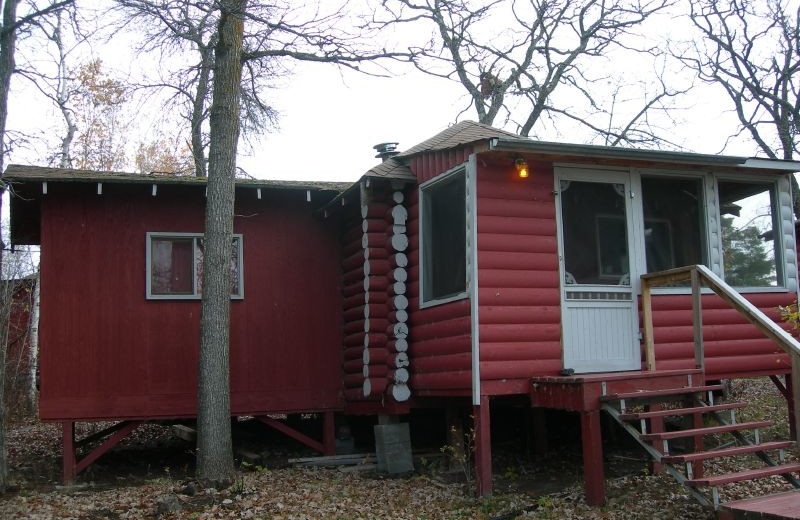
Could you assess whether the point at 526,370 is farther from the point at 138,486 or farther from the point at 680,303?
the point at 138,486

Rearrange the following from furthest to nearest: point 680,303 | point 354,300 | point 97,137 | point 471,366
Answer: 1. point 97,137
2. point 354,300
3. point 680,303
4. point 471,366

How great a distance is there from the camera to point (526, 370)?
872 cm

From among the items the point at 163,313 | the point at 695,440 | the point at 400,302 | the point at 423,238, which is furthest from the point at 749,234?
the point at 163,313

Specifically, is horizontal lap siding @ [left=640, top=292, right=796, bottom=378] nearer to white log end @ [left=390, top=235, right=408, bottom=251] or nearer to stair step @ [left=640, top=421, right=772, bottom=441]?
stair step @ [left=640, top=421, right=772, bottom=441]

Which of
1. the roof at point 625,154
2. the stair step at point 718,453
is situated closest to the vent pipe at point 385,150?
the roof at point 625,154

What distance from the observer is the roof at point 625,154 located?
8.40m

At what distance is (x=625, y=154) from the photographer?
880 cm

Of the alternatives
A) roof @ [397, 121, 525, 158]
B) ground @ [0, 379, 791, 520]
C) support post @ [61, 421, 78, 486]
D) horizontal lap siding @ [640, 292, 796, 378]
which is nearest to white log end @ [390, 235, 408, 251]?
roof @ [397, 121, 525, 158]

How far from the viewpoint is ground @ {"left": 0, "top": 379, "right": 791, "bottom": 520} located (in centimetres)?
794

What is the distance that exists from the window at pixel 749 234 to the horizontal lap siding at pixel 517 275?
262 cm

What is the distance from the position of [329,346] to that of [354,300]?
2.87ft

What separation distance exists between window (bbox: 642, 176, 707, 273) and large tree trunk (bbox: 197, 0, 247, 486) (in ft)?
16.6

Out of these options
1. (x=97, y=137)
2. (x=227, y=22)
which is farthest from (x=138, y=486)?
(x=97, y=137)

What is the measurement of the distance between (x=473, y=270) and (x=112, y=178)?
5194 millimetres
